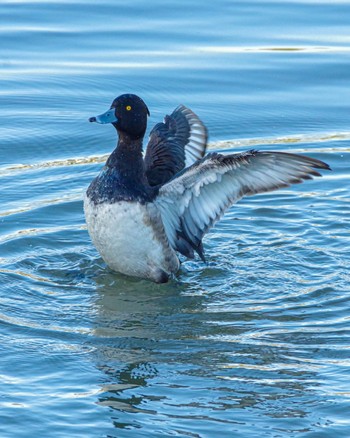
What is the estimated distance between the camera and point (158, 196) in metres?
7.68

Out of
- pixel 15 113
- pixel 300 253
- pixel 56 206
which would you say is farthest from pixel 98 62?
pixel 300 253

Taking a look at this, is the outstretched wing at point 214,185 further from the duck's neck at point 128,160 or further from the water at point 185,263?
the water at point 185,263

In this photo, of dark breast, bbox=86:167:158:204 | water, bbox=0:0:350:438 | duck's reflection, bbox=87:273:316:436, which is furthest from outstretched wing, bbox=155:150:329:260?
duck's reflection, bbox=87:273:316:436

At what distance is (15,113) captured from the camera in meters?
11.0

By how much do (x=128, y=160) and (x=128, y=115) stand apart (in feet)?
1.13

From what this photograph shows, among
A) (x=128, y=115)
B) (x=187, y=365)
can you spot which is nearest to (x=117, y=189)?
(x=128, y=115)

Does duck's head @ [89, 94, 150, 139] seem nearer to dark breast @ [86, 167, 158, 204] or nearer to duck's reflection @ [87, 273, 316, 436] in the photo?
dark breast @ [86, 167, 158, 204]

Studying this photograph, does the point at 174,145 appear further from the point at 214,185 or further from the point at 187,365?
the point at 187,365

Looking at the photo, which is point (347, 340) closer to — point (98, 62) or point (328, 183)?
point (328, 183)

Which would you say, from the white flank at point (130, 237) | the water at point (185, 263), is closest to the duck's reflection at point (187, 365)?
the water at point (185, 263)

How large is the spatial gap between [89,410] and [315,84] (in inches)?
273

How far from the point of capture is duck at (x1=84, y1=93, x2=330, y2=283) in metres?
7.22

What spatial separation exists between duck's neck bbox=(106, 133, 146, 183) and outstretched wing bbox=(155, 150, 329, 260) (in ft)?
0.81

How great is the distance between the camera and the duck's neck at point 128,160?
7730mm
